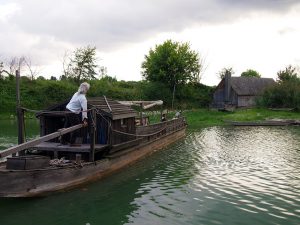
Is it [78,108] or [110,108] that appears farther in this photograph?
[110,108]

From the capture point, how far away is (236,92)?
2354 inches

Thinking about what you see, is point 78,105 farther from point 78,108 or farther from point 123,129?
point 123,129

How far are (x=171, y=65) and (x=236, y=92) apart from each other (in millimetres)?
11633

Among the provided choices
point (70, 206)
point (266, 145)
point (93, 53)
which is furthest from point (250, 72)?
point (70, 206)

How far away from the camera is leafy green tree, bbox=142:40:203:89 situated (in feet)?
203

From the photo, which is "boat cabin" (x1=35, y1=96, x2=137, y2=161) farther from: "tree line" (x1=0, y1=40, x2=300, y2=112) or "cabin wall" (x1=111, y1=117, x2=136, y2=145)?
"tree line" (x1=0, y1=40, x2=300, y2=112)

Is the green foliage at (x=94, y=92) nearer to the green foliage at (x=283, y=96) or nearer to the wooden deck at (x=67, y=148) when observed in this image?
the green foliage at (x=283, y=96)

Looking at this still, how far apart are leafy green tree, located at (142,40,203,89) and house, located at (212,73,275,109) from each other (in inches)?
230

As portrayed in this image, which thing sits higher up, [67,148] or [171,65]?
[171,65]

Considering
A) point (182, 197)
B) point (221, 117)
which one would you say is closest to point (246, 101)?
point (221, 117)

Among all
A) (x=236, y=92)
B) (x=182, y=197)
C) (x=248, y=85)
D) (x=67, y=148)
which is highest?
(x=248, y=85)

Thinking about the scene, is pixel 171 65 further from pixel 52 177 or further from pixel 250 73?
pixel 52 177

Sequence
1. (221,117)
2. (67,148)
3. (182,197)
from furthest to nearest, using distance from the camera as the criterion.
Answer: (221,117) → (67,148) → (182,197)

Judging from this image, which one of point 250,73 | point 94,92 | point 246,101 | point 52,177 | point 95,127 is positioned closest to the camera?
point 52,177
